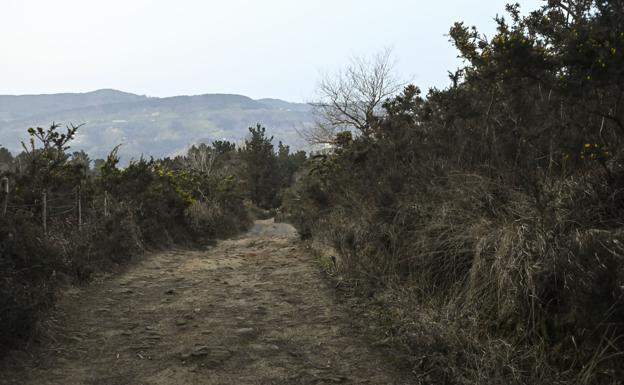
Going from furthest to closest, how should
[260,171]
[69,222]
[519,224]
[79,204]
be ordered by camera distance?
[260,171]
[79,204]
[69,222]
[519,224]

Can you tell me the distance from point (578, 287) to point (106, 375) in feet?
11.3

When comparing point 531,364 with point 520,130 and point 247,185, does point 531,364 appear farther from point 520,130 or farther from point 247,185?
point 247,185

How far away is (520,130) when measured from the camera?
5336mm

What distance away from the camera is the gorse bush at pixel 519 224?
2.91m

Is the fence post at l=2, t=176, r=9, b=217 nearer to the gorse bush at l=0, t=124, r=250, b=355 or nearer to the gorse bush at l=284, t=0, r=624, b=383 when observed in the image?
the gorse bush at l=0, t=124, r=250, b=355

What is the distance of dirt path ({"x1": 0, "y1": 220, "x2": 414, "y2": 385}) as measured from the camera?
3.55m

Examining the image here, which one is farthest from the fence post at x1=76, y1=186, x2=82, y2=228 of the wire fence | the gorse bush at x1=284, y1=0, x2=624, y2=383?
the gorse bush at x1=284, y1=0, x2=624, y2=383

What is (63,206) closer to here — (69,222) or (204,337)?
(69,222)

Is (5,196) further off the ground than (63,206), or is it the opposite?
(5,196)

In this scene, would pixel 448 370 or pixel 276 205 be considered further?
pixel 276 205

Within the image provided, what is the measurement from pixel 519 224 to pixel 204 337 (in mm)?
3025

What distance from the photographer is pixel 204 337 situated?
4.36 meters

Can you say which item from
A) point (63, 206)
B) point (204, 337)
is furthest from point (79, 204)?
point (204, 337)

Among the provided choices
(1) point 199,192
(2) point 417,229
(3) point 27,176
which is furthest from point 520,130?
(1) point 199,192
